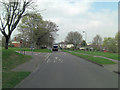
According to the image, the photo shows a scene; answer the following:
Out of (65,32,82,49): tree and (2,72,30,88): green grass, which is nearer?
(2,72,30,88): green grass

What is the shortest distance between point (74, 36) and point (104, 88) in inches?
→ 3009

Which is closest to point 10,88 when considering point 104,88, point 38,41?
point 104,88

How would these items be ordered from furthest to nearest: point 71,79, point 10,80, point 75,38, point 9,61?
point 75,38 → point 9,61 → point 71,79 → point 10,80

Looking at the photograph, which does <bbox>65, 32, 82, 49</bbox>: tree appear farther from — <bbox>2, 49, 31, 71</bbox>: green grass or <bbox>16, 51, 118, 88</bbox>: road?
<bbox>16, 51, 118, 88</bbox>: road

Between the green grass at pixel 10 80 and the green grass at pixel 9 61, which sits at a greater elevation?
the green grass at pixel 9 61

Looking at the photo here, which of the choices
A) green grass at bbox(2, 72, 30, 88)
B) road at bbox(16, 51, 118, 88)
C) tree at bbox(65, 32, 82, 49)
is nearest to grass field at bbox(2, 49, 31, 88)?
green grass at bbox(2, 72, 30, 88)

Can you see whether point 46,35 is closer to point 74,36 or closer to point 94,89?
point 74,36

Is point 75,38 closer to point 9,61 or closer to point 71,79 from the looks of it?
point 9,61

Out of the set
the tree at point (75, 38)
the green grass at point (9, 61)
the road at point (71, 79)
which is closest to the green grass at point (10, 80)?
the road at point (71, 79)

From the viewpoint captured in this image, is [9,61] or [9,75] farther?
[9,61]

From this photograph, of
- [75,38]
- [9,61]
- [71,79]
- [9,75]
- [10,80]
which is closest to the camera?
[10,80]

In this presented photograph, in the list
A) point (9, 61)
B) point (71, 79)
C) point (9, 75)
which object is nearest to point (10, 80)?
point (9, 75)

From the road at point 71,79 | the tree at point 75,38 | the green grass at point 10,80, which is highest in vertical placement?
the tree at point 75,38

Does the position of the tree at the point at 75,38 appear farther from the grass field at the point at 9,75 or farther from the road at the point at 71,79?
the road at the point at 71,79
